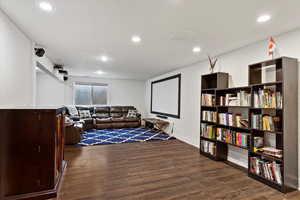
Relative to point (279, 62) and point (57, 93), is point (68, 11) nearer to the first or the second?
point (279, 62)

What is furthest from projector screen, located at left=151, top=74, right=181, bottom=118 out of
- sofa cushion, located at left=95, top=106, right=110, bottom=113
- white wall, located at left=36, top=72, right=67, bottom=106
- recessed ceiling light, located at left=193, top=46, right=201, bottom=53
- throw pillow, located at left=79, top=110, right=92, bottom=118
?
white wall, located at left=36, top=72, right=67, bottom=106

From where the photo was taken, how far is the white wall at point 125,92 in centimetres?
826

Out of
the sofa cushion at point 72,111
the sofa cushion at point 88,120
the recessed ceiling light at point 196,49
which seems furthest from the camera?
the sofa cushion at point 88,120

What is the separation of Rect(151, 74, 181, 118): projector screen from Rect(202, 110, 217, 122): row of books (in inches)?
63.6

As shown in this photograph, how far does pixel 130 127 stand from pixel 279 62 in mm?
5922

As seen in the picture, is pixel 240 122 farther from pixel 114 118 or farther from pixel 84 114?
pixel 84 114

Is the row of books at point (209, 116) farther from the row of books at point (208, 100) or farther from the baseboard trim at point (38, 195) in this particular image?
the baseboard trim at point (38, 195)

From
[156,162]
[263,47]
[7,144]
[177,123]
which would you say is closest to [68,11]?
[7,144]

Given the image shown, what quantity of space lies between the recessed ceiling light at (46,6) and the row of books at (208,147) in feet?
12.7

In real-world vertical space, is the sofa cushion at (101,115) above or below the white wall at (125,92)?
below

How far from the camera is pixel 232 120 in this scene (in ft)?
10.4

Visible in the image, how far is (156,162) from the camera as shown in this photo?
3334 millimetres

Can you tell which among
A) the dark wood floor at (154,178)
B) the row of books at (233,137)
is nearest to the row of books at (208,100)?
the row of books at (233,137)

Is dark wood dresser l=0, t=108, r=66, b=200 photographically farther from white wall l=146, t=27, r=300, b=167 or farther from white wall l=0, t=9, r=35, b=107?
white wall l=146, t=27, r=300, b=167
